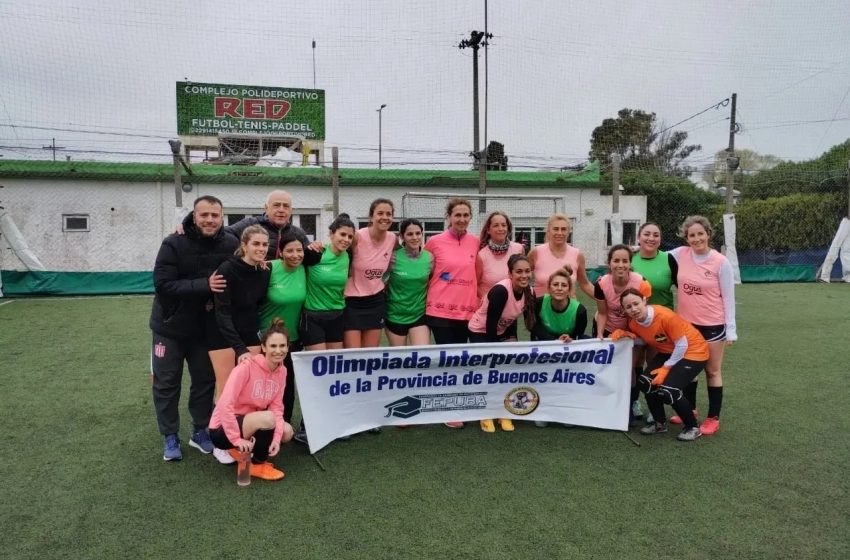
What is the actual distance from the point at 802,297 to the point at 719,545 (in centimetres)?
1110

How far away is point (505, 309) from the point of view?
12.8 ft

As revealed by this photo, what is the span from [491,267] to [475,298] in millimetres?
251

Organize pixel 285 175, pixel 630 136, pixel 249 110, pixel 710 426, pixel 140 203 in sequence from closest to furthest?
pixel 710 426
pixel 140 203
pixel 285 175
pixel 249 110
pixel 630 136

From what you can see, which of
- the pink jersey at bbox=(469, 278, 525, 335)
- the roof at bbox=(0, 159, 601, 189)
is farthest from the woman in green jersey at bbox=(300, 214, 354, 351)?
the roof at bbox=(0, 159, 601, 189)

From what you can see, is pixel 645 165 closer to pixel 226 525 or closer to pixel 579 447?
pixel 579 447

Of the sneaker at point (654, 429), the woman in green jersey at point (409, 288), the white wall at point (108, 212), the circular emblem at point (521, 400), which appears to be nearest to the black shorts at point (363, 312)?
the woman in green jersey at point (409, 288)

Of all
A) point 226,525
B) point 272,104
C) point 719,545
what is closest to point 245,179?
point 272,104

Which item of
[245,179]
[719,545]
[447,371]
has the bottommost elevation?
[719,545]

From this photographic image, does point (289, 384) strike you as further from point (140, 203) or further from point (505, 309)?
point (140, 203)

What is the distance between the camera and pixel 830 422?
13.4ft

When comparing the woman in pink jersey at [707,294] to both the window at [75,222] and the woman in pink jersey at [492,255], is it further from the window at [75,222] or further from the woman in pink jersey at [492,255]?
the window at [75,222]

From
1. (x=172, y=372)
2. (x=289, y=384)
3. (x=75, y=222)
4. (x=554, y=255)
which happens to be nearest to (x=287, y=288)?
(x=289, y=384)

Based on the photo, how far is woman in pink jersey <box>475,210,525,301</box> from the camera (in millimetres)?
4043

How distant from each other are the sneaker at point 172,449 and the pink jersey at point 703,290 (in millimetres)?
3403
